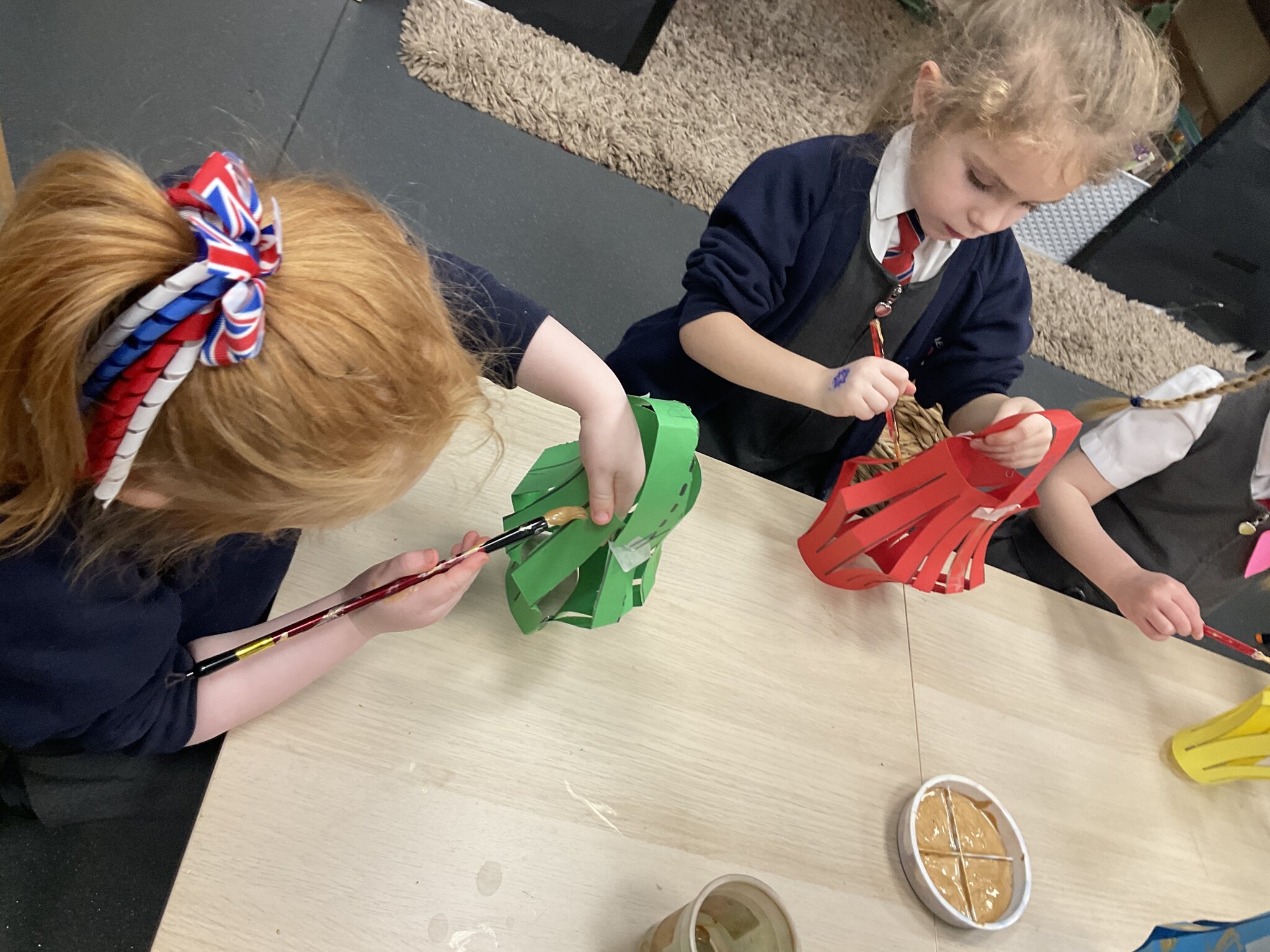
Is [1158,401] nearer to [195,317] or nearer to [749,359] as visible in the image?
[749,359]

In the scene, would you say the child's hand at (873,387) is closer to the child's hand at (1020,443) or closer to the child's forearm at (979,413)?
the child's hand at (1020,443)

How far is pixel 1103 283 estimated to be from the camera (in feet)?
6.72

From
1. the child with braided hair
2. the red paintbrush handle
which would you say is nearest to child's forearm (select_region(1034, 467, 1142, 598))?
the child with braided hair

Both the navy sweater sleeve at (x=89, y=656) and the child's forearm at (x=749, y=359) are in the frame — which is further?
the child's forearm at (x=749, y=359)

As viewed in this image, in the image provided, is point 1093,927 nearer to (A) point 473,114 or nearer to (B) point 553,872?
(B) point 553,872

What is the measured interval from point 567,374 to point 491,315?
74 mm

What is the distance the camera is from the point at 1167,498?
40.4 inches

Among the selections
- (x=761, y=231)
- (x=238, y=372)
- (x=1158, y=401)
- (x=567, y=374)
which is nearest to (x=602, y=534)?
(x=567, y=374)

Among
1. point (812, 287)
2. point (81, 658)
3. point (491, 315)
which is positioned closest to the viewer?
point (81, 658)

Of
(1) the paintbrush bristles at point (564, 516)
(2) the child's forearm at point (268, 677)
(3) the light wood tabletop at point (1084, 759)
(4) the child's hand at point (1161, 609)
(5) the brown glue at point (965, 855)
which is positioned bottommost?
(2) the child's forearm at point (268, 677)

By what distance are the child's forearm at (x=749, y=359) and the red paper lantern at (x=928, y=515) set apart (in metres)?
0.12

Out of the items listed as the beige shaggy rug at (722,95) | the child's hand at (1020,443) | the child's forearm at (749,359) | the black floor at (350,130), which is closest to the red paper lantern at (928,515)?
the child's hand at (1020,443)

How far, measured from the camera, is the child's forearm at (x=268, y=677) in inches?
19.3

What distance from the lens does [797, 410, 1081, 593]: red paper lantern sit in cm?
64
